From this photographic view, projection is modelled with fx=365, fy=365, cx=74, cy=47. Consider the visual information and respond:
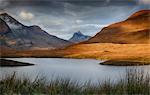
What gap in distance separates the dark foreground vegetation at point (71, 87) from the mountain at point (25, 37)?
2667 mm

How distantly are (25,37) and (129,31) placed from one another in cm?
229

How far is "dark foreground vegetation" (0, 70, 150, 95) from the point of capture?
4.62m

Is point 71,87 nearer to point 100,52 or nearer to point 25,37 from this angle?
point 25,37

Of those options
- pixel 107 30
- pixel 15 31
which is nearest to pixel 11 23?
pixel 15 31

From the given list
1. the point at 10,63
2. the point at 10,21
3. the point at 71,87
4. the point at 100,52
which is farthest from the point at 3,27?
the point at 71,87

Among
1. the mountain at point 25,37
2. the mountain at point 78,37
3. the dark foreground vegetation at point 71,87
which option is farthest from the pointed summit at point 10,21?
the dark foreground vegetation at point 71,87

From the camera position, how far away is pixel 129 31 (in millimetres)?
8094

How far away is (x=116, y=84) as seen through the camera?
16.3ft

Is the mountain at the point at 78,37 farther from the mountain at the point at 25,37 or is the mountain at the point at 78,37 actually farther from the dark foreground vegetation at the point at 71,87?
the dark foreground vegetation at the point at 71,87

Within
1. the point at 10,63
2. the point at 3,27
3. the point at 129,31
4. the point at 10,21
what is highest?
the point at 10,21

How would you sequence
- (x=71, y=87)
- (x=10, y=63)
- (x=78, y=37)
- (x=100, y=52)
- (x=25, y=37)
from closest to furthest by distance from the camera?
(x=71, y=87) → (x=25, y=37) → (x=10, y=63) → (x=78, y=37) → (x=100, y=52)

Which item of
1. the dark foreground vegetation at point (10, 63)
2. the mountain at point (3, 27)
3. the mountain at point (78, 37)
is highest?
A: the mountain at point (3, 27)

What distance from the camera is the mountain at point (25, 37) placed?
25.4ft

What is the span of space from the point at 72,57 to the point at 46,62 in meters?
0.69
